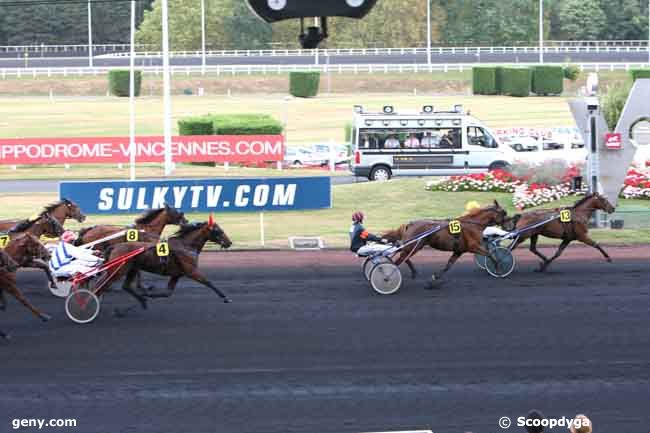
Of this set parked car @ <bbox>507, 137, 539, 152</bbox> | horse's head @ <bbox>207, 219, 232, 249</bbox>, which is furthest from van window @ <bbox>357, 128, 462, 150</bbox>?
horse's head @ <bbox>207, 219, 232, 249</bbox>

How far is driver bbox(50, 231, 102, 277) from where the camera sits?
13.6 meters

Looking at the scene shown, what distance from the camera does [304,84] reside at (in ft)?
202

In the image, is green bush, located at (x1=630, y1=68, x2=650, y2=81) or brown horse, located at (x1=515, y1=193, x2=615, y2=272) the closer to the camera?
brown horse, located at (x1=515, y1=193, x2=615, y2=272)

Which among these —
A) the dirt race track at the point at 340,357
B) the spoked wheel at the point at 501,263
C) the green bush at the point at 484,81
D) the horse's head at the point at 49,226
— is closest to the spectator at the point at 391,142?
the dirt race track at the point at 340,357

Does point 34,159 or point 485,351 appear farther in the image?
point 34,159

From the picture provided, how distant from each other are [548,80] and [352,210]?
39.9 metres

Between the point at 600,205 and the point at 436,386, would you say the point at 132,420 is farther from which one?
the point at 600,205

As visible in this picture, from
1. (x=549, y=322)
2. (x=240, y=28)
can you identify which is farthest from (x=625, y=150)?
(x=240, y=28)

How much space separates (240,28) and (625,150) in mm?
60314

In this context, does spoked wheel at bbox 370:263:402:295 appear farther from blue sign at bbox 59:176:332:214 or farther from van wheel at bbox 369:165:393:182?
van wheel at bbox 369:165:393:182

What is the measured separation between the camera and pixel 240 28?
261 ft

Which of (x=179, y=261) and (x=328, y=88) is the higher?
(x=328, y=88)

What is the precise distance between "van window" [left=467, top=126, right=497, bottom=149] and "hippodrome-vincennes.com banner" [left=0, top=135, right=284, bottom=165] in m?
6.51

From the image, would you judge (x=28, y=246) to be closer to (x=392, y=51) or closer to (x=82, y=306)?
(x=82, y=306)
